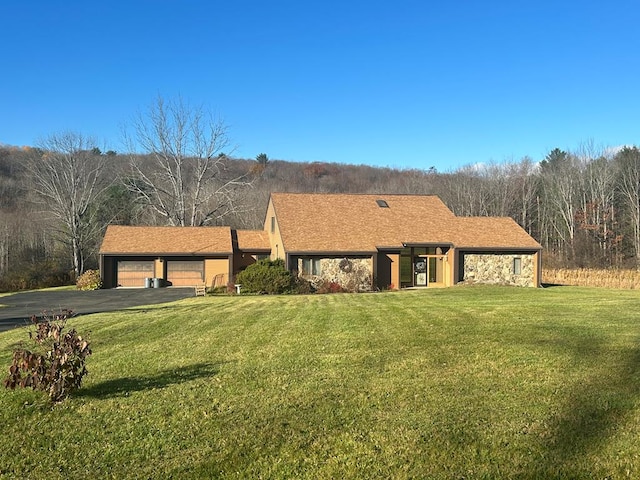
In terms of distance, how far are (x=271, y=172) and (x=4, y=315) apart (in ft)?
222

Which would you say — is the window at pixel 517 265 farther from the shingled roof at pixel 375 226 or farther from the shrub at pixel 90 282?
the shrub at pixel 90 282

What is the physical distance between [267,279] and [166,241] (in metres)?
9.97

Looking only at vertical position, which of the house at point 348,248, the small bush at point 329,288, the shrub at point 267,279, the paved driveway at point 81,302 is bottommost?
the paved driveway at point 81,302

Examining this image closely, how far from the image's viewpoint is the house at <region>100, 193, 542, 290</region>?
26.1 meters

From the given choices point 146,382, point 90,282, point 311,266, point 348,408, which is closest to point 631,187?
point 311,266

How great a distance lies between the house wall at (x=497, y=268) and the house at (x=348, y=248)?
56 mm

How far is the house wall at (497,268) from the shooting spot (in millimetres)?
27688

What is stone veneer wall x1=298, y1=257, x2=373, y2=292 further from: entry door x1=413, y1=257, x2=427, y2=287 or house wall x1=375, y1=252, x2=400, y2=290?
entry door x1=413, y1=257, x2=427, y2=287

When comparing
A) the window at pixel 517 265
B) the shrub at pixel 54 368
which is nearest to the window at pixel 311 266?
the window at pixel 517 265

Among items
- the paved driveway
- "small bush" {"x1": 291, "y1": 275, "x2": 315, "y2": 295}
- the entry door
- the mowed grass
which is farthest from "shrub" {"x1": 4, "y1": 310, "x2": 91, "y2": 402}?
the entry door

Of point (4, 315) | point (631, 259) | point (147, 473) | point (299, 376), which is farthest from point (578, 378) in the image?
point (631, 259)

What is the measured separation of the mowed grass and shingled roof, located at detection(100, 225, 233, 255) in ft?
64.3

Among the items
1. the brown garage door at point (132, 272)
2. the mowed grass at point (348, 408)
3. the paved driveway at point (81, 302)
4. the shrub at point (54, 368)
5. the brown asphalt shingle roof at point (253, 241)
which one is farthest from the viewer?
the brown asphalt shingle roof at point (253, 241)

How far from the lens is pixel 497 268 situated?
28.0 metres
